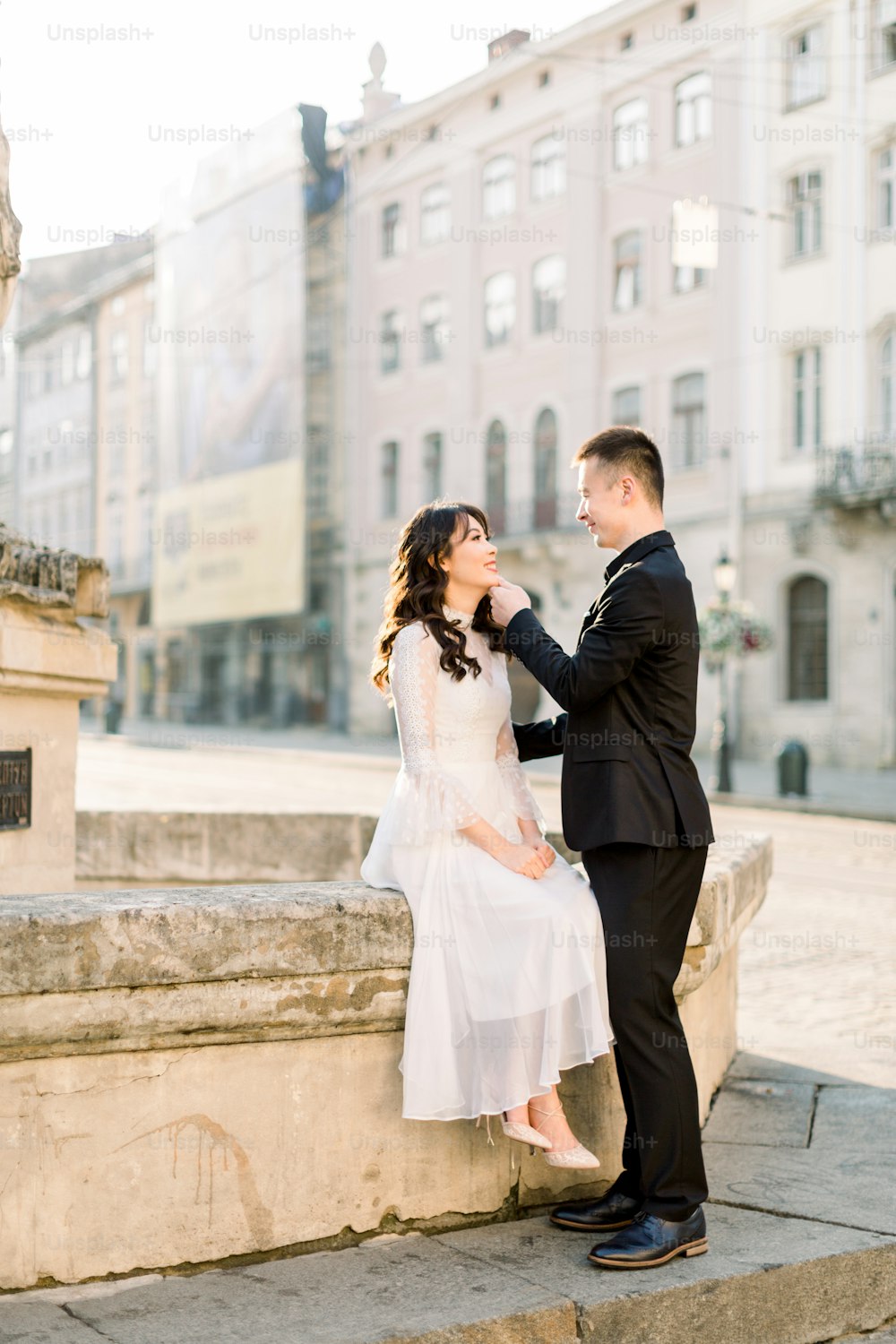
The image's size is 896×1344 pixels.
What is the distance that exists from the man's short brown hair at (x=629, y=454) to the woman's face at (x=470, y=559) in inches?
13.2

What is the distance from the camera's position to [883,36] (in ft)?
84.7

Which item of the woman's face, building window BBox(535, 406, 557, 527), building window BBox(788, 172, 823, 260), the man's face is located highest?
building window BBox(788, 172, 823, 260)

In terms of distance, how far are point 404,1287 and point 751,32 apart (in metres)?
28.3

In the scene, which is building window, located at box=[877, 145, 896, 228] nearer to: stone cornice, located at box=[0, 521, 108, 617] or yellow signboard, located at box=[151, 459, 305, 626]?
yellow signboard, located at box=[151, 459, 305, 626]

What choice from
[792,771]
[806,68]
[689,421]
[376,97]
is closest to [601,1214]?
[792,771]

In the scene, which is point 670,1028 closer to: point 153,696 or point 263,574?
point 263,574

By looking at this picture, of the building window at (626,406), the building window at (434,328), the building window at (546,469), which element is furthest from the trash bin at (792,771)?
the building window at (434,328)

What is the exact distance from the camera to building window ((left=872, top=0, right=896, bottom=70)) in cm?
2562

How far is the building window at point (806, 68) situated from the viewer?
26781mm

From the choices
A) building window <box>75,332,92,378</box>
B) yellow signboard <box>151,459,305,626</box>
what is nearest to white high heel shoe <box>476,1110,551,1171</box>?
yellow signboard <box>151,459,305,626</box>

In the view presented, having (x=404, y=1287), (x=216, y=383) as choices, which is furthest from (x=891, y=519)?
(x=404, y=1287)

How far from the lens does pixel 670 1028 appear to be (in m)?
3.46

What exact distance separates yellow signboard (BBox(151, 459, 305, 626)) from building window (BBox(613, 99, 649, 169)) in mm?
11137

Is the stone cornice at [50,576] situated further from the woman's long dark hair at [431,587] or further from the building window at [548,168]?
the building window at [548,168]
